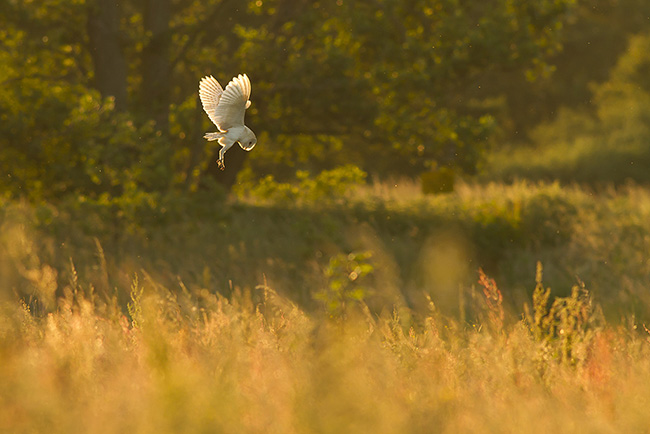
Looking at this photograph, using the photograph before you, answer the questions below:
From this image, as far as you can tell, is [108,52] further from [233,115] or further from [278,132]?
[233,115]

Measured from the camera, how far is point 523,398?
394cm

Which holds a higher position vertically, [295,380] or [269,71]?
[269,71]

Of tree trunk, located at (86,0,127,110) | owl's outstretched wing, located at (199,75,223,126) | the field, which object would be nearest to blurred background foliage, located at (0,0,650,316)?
tree trunk, located at (86,0,127,110)

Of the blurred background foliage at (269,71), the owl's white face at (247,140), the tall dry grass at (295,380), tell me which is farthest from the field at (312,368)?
the blurred background foliage at (269,71)

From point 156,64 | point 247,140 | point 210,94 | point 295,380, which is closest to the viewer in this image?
point 295,380

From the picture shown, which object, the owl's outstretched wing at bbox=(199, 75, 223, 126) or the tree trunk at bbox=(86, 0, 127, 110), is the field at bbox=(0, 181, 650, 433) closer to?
the owl's outstretched wing at bbox=(199, 75, 223, 126)

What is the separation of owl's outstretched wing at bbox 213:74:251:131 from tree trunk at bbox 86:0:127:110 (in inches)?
354

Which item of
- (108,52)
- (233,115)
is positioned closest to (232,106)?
(233,115)

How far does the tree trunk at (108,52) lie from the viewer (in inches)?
505

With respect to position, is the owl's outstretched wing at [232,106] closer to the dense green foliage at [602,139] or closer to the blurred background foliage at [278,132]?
the blurred background foliage at [278,132]

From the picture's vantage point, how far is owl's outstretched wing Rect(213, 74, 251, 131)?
166 inches

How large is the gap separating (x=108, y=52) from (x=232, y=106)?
31.4 feet

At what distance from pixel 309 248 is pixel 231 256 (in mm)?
1171

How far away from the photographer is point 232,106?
13.9 feet
